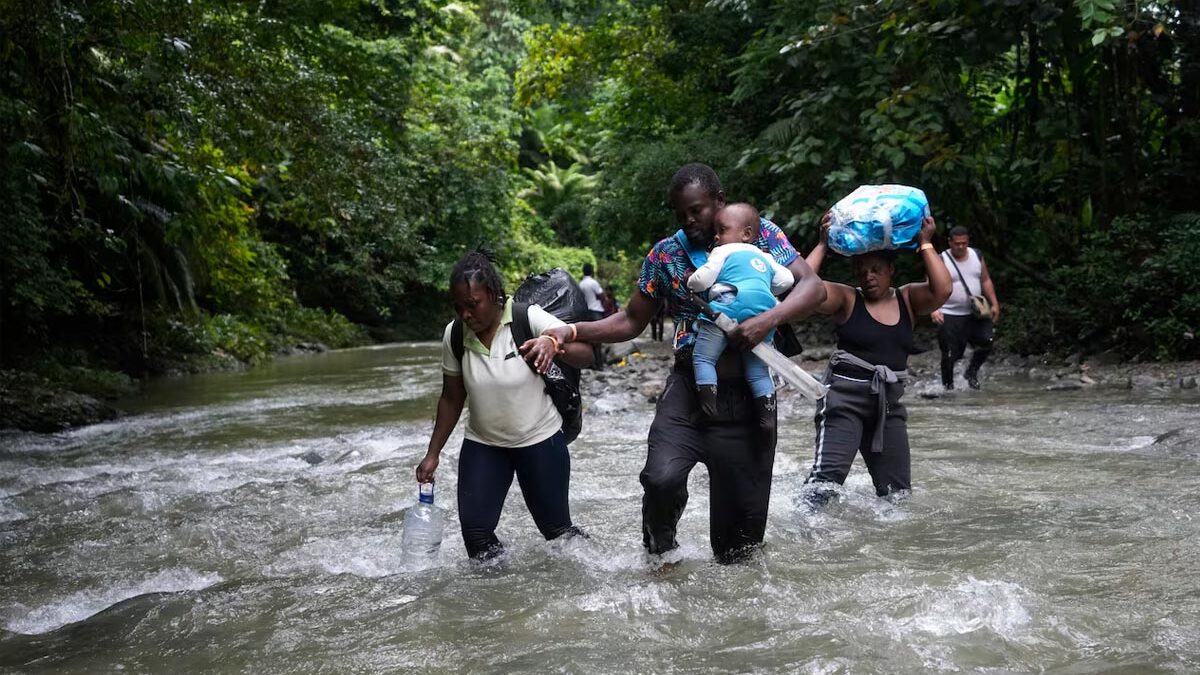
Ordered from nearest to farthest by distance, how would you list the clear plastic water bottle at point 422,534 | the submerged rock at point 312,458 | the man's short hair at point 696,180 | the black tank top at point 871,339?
the man's short hair at point 696,180 → the clear plastic water bottle at point 422,534 → the black tank top at point 871,339 → the submerged rock at point 312,458

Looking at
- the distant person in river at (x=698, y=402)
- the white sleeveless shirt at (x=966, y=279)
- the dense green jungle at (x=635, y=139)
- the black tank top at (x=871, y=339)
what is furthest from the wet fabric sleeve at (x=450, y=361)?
the white sleeveless shirt at (x=966, y=279)

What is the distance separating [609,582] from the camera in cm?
482

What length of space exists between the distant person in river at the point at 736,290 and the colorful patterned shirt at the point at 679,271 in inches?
3.1

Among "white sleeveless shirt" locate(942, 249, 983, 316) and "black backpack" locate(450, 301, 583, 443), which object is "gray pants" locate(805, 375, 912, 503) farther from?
"white sleeveless shirt" locate(942, 249, 983, 316)

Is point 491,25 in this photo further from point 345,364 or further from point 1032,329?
point 1032,329

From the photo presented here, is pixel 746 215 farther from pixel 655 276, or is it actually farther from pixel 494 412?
pixel 494 412

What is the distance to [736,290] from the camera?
425 centimetres

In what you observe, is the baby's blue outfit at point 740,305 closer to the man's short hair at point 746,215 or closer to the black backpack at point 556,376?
the man's short hair at point 746,215

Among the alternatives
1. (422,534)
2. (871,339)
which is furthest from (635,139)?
(422,534)

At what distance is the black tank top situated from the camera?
18.7 ft

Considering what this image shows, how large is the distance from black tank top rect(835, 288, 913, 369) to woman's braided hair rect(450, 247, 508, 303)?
190 cm

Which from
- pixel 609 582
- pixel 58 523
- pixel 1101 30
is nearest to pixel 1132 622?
pixel 609 582

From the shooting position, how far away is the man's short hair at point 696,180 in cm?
441

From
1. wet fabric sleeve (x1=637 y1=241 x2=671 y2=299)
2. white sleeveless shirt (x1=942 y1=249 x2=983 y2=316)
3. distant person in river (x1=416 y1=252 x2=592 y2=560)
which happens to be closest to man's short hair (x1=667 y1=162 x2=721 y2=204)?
wet fabric sleeve (x1=637 y1=241 x2=671 y2=299)
